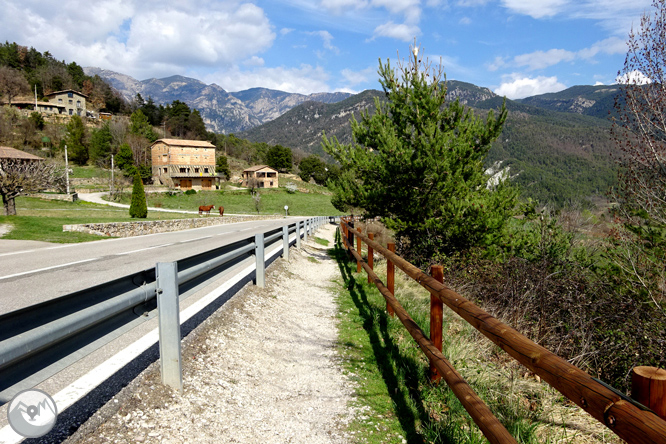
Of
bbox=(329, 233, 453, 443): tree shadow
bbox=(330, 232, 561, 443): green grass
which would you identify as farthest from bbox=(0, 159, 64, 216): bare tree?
bbox=(330, 232, 561, 443): green grass

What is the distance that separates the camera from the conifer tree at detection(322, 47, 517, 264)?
11.1 meters

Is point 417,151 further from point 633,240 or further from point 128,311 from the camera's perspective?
point 128,311

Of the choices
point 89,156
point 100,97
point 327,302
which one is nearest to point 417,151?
point 327,302

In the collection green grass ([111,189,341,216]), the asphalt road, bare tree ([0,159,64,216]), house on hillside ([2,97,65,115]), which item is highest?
house on hillside ([2,97,65,115])

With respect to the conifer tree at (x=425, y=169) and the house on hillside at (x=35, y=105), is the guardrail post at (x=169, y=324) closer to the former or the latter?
the conifer tree at (x=425, y=169)

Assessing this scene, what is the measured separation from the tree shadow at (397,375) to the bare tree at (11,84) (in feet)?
383

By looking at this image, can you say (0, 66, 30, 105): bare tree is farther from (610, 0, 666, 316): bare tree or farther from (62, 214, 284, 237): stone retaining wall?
(610, 0, 666, 316): bare tree

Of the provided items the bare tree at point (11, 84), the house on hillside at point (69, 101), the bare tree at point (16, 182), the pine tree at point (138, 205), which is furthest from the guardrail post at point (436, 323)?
the bare tree at point (11, 84)

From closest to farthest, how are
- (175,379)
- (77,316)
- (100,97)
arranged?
(77,316) < (175,379) < (100,97)

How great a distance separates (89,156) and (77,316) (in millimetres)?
89706

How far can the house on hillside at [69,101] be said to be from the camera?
97.4 m

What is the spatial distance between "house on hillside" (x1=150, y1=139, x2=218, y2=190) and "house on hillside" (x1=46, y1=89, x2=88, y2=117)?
38.1 metres

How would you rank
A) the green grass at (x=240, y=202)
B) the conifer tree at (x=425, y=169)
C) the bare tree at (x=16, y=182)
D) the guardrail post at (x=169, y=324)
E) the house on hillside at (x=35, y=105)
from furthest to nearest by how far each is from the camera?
the house on hillside at (x=35, y=105), the green grass at (x=240, y=202), the bare tree at (x=16, y=182), the conifer tree at (x=425, y=169), the guardrail post at (x=169, y=324)

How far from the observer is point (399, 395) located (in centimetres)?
372
